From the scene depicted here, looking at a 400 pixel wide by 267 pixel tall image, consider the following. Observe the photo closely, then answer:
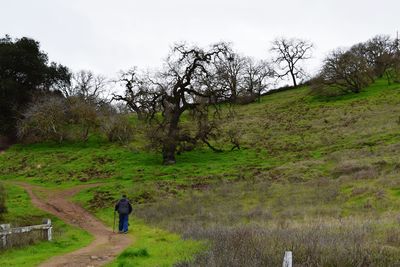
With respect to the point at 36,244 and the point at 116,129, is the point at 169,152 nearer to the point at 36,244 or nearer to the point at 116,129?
the point at 116,129

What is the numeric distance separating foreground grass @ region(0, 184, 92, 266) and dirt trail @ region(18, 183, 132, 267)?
547 millimetres

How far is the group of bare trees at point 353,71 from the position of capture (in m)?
71.2

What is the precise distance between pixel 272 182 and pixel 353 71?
47.1 metres

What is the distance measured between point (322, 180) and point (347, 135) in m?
19.0

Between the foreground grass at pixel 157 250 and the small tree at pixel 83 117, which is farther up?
the small tree at pixel 83 117

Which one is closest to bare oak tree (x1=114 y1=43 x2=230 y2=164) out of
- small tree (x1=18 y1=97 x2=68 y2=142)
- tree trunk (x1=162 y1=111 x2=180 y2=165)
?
tree trunk (x1=162 y1=111 x2=180 y2=165)

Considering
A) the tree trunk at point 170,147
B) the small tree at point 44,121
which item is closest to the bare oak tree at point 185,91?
the tree trunk at point 170,147

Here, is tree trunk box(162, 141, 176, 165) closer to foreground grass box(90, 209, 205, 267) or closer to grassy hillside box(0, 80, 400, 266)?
grassy hillside box(0, 80, 400, 266)

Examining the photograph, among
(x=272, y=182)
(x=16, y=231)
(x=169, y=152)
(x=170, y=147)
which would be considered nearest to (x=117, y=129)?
(x=169, y=152)

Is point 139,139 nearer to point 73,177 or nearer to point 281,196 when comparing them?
point 73,177


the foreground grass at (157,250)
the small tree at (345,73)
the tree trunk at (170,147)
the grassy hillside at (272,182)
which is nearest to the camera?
the grassy hillside at (272,182)

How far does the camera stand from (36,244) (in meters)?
17.7

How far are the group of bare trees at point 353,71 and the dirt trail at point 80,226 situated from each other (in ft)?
162

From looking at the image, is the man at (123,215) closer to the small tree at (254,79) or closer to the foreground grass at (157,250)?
the foreground grass at (157,250)
